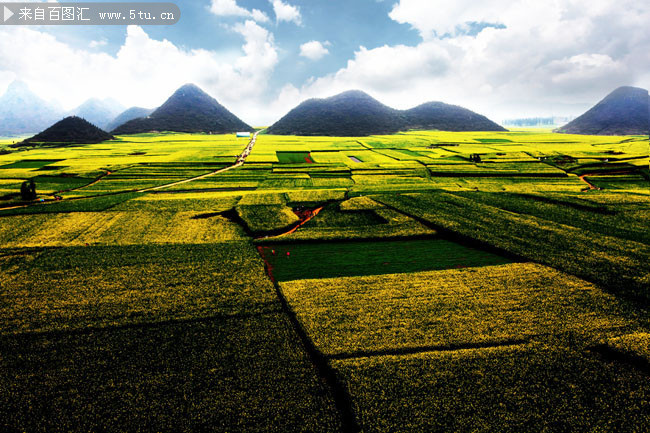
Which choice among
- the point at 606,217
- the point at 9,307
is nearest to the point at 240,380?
the point at 9,307

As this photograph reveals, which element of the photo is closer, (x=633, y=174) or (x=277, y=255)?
(x=277, y=255)

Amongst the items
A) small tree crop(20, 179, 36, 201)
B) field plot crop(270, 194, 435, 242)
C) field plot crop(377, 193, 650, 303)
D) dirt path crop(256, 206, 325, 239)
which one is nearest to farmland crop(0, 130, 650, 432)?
field plot crop(377, 193, 650, 303)

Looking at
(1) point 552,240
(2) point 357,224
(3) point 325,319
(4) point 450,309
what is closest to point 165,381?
(3) point 325,319

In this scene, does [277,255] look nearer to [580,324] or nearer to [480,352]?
[480,352]

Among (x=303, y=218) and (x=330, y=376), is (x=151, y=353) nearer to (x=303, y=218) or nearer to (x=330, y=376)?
(x=330, y=376)

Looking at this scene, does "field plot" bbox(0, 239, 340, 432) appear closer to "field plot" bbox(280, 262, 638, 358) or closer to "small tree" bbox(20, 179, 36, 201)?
"field plot" bbox(280, 262, 638, 358)

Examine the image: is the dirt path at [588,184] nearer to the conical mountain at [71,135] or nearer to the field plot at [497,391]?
the field plot at [497,391]
